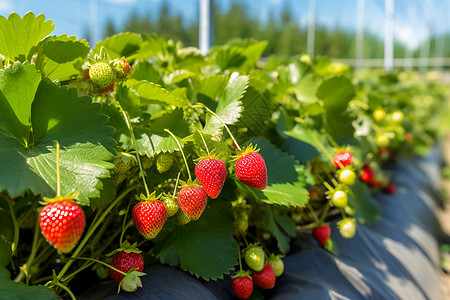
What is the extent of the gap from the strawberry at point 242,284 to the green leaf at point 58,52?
1.68 ft

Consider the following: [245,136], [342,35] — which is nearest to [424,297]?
[245,136]

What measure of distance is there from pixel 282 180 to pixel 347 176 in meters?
0.23

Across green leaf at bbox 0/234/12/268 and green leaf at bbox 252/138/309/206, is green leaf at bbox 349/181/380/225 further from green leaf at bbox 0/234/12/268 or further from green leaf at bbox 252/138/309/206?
green leaf at bbox 0/234/12/268

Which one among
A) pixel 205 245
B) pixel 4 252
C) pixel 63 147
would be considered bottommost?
pixel 205 245

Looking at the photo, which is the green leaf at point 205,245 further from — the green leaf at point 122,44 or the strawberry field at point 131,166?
the green leaf at point 122,44

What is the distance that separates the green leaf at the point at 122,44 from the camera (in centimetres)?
84

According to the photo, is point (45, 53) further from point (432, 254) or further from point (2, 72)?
point (432, 254)

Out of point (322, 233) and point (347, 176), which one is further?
point (322, 233)

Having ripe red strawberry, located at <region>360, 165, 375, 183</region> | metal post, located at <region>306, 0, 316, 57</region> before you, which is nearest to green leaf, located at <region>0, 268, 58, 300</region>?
ripe red strawberry, located at <region>360, 165, 375, 183</region>

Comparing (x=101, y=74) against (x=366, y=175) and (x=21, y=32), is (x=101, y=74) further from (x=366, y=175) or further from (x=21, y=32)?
(x=366, y=175)

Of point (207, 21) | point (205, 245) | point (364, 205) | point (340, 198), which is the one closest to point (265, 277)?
point (205, 245)

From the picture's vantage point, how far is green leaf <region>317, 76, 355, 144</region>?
111cm

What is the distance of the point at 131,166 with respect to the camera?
0.72 metres

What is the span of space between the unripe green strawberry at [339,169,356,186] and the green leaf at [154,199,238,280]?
332 millimetres
